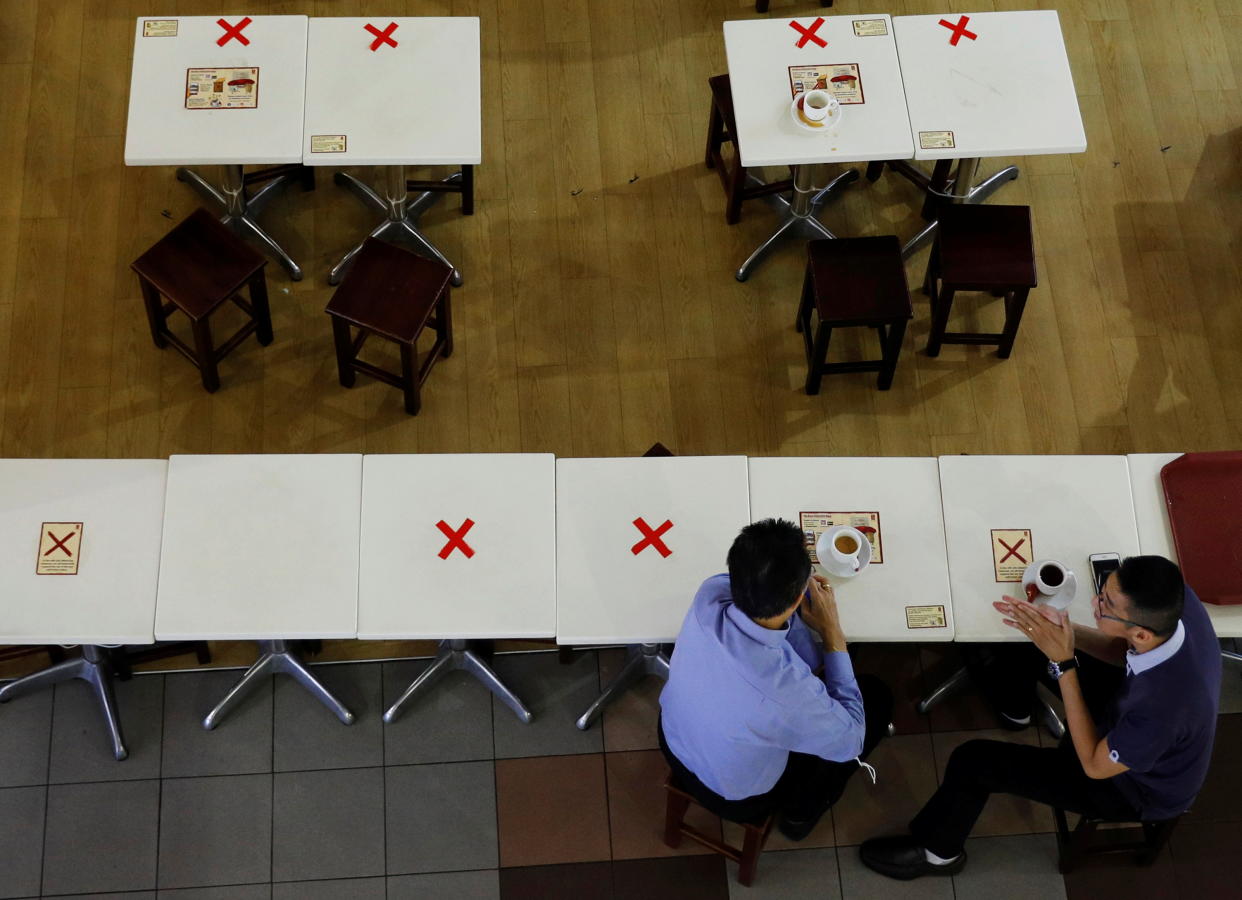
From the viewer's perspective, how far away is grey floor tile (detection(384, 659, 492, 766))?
454cm


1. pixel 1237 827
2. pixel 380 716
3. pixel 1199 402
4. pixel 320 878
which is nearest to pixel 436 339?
pixel 380 716

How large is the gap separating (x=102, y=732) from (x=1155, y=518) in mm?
3751

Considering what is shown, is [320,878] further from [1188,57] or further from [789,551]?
[1188,57]

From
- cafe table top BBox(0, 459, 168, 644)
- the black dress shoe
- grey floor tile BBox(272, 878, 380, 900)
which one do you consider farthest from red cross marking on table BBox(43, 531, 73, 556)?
the black dress shoe

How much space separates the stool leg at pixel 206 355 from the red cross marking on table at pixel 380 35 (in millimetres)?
1260

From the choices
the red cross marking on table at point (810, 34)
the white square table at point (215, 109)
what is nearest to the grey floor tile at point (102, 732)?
the white square table at point (215, 109)

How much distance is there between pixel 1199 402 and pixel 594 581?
9.57 ft

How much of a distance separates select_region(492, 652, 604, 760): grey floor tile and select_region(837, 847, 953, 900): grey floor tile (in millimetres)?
984

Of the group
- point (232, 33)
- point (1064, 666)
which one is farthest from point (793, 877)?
point (232, 33)

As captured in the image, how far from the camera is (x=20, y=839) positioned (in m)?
4.34

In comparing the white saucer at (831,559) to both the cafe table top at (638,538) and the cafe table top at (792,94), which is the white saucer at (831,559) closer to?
the cafe table top at (638,538)

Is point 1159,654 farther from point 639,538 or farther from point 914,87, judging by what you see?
point 914,87

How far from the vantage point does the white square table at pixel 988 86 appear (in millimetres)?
4824

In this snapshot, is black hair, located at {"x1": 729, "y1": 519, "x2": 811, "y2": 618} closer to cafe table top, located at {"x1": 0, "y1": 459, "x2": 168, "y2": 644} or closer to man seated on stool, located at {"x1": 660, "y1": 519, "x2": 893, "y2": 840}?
man seated on stool, located at {"x1": 660, "y1": 519, "x2": 893, "y2": 840}
